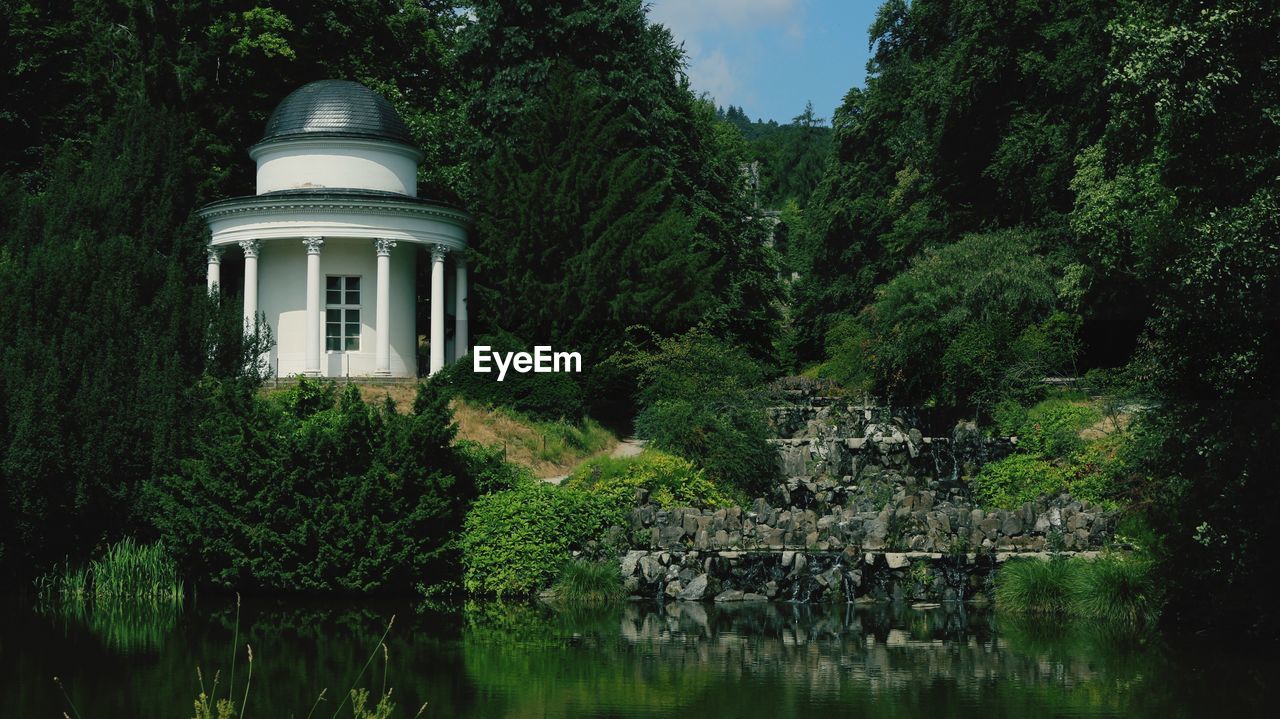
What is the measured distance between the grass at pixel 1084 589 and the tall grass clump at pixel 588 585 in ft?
19.7

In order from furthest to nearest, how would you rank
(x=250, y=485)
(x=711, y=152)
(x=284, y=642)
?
(x=711, y=152) → (x=250, y=485) → (x=284, y=642)

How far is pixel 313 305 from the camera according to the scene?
116 ft

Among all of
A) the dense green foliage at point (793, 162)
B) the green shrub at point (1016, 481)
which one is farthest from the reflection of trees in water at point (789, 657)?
the dense green foliage at point (793, 162)

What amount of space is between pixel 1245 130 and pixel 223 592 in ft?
54.9

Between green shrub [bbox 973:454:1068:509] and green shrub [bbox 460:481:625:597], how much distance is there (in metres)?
8.63

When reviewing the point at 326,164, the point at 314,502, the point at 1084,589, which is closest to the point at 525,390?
the point at 326,164

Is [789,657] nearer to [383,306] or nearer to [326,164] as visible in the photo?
[383,306]

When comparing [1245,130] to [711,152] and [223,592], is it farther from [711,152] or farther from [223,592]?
[711,152]

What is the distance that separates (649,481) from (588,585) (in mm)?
3052

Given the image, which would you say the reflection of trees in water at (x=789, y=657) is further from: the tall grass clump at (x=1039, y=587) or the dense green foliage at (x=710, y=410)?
the dense green foliage at (x=710, y=410)

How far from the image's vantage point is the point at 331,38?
46.7 m

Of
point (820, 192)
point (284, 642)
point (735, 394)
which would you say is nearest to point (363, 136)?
point (735, 394)

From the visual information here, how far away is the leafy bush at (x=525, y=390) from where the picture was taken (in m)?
33.7

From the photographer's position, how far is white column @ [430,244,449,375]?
121ft
